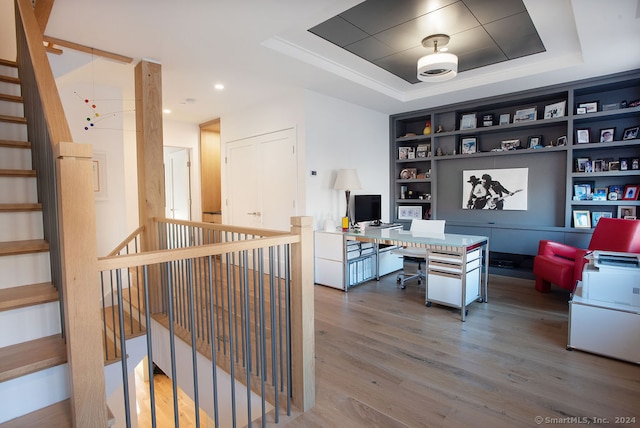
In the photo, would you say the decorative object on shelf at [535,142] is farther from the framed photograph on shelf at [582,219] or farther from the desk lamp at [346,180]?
the desk lamp at [346,180]

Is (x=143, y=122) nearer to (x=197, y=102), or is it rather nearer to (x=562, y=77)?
(x=197, y=102)

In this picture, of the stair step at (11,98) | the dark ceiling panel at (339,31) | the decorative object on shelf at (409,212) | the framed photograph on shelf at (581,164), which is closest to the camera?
the stair step at (11,98)

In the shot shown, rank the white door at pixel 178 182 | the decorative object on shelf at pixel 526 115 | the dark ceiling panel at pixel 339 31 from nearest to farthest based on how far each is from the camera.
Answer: the dark ceiling panel at pixel 339 31 → the decorative object on shelf at pixel 526 115 → the white door at pixel 178 182

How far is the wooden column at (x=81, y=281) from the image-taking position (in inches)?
40.9

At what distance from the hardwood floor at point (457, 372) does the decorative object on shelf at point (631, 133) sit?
7.43ft

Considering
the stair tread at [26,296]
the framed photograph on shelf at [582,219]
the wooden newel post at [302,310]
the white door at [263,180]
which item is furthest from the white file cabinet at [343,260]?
the stair tread at [26,296]

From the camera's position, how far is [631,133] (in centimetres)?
396

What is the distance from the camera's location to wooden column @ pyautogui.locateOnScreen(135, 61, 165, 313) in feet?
10.4

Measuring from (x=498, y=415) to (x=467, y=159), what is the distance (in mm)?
4119

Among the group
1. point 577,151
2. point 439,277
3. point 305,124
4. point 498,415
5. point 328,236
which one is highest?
point 305,124

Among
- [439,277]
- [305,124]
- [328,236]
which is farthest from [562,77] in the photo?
[328,236]

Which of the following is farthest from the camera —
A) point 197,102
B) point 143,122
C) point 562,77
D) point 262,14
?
point 197,102

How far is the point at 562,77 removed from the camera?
3975 millimetres

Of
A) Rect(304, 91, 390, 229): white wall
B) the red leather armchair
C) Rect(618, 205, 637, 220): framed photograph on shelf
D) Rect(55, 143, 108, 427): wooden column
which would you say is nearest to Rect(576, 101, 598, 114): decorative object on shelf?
Rect(618, 205, 637, 220): framed photograph on shelf
